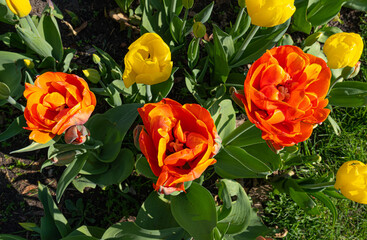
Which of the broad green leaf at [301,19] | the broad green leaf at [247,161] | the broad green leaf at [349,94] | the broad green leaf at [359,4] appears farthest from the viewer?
the broad green leaf at [359,4]

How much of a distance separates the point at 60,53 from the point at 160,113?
1067mm

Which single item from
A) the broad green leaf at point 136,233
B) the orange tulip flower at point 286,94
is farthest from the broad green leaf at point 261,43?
the broad green leaf at point 136,233

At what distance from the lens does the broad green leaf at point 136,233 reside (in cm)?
144

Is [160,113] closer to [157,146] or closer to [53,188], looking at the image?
[157,146]

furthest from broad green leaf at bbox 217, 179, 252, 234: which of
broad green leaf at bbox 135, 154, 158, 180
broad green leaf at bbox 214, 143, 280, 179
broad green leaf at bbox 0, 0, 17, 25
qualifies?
broad green leaf at bbox 0, 0, 17, 25

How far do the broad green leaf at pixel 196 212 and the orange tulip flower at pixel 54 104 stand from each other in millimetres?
610

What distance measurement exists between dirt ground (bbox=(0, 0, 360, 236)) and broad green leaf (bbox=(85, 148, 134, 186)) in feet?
1.05

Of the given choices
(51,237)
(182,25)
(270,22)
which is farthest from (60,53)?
(270,22)

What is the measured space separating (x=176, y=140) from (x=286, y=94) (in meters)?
0.42

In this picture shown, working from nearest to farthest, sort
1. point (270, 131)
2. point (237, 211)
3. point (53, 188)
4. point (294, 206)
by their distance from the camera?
point (270, 131)
point (237, 211)
point (53, 188)
point (294, 206)

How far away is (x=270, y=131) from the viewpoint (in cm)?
97

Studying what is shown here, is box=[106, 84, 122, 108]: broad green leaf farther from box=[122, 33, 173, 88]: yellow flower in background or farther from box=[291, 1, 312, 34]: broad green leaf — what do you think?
box=[291, 1, 312, 34]: broad green leaf

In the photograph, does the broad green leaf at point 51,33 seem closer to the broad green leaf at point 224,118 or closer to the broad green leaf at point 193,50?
the broad green leaf at point 193,50

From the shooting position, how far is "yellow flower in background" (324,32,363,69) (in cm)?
134
